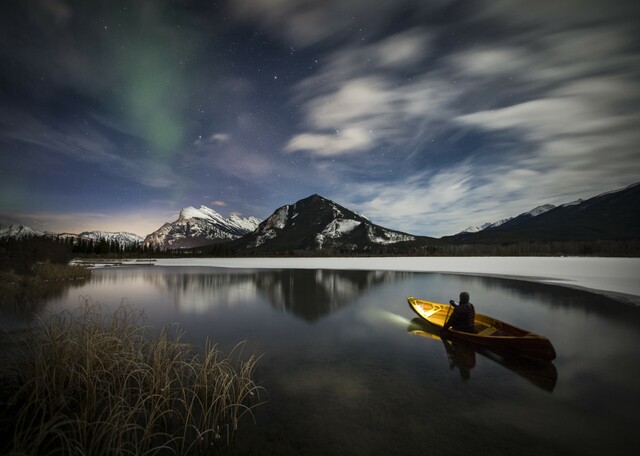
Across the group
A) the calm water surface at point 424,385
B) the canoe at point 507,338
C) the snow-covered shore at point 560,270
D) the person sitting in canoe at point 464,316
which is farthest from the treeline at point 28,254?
the person sitting in canoe at point 464,316

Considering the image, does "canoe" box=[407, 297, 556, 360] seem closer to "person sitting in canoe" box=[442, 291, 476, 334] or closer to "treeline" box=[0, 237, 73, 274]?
"person sitting in canoe" box=[442, 291, 476, 334]

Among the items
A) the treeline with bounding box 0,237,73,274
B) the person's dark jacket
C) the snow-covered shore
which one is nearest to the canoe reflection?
the person's dark jacket

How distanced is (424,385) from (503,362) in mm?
4302

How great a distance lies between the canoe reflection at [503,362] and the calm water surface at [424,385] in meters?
0.06

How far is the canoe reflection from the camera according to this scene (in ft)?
33.6

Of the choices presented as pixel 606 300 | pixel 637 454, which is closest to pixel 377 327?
pixel 637 454

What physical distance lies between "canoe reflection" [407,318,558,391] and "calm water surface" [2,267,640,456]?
63mm

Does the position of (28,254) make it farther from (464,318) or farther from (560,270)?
(560,270)

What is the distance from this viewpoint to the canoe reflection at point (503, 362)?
10.2 metres

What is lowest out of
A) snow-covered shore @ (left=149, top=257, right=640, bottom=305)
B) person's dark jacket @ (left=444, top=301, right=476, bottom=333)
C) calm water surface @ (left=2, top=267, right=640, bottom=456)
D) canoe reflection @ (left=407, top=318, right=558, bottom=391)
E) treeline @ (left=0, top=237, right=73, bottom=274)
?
canoe reflection @ (left=407, top=318, right=558, bottom=391)

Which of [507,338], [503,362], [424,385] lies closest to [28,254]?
[424,385]

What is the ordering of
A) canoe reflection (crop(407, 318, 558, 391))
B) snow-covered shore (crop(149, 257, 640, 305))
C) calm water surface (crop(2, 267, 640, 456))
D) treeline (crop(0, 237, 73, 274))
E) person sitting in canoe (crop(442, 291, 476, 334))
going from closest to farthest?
calm water surface (crop(2, 267, 640, 456)) < canoe reflection (crop(407, 318, 558, 391)) < person sitting in canoe (crop(442, 291, 476, 334)) < snow-covered shore (crop(149, 257, 640, 305)) < treeline (crop(0, 237, 73, 274))

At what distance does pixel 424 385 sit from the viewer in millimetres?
9656

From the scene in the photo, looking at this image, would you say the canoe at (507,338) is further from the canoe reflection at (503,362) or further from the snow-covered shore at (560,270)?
the snow-covered shore at (560,270)
